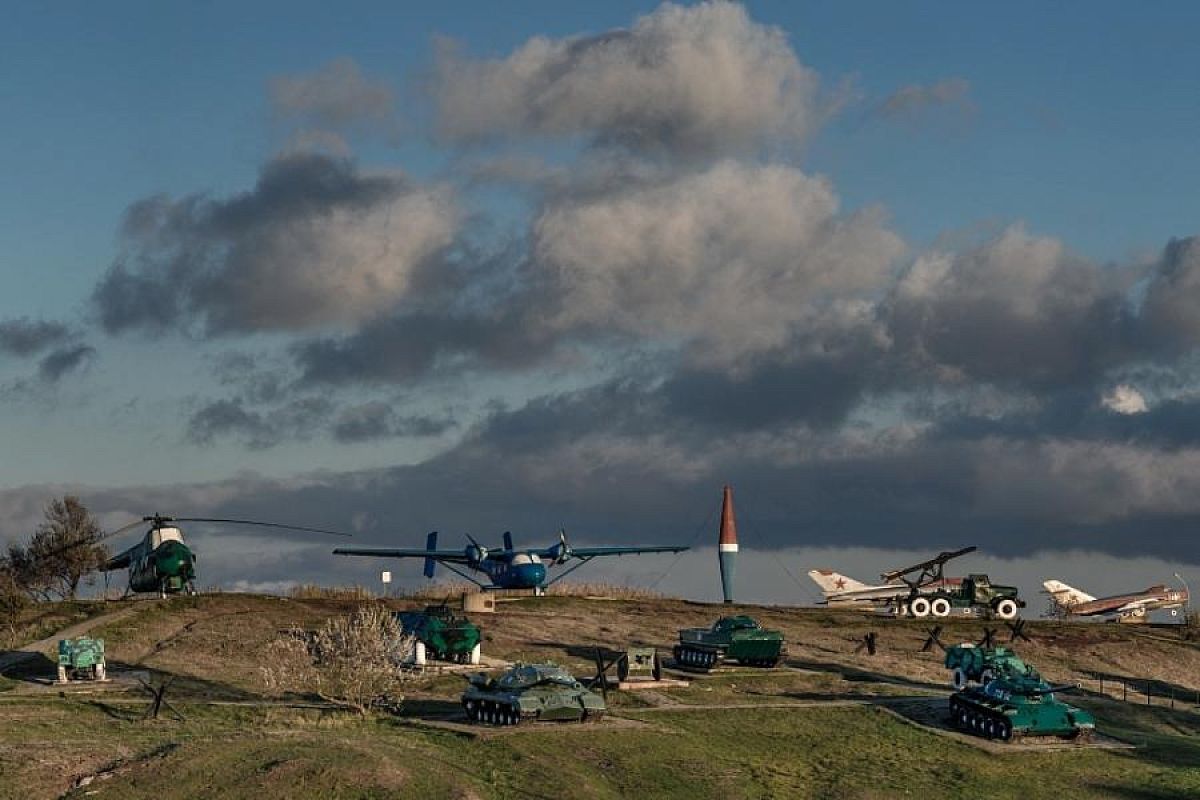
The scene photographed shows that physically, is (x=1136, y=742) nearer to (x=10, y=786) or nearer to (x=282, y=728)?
(x=282, y=728)

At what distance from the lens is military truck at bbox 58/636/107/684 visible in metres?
58.3

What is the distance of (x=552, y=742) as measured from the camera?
4691cm

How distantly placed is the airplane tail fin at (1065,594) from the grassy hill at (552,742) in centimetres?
3161

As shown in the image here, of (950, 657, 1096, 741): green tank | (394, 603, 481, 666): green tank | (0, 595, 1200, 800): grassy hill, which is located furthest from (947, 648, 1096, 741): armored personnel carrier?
(394, 603, 481, 666): green tank

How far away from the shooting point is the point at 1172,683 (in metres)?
74.6

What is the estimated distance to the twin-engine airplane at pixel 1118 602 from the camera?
97.9 metres

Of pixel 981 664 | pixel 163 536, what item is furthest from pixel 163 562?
pixel 981 664

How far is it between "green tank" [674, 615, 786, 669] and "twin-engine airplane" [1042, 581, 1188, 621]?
137 ft

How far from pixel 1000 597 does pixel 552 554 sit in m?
27.7

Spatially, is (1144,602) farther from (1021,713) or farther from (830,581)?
(1021,713)

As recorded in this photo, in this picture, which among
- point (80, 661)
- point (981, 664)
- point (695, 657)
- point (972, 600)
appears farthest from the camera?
point (972, 600)

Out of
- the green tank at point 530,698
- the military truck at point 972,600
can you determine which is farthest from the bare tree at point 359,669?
the military truck at point 972,600

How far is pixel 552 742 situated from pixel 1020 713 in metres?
16.7

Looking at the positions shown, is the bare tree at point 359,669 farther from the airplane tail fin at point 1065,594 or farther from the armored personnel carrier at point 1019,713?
the airplane tail fin at point 1065,594
